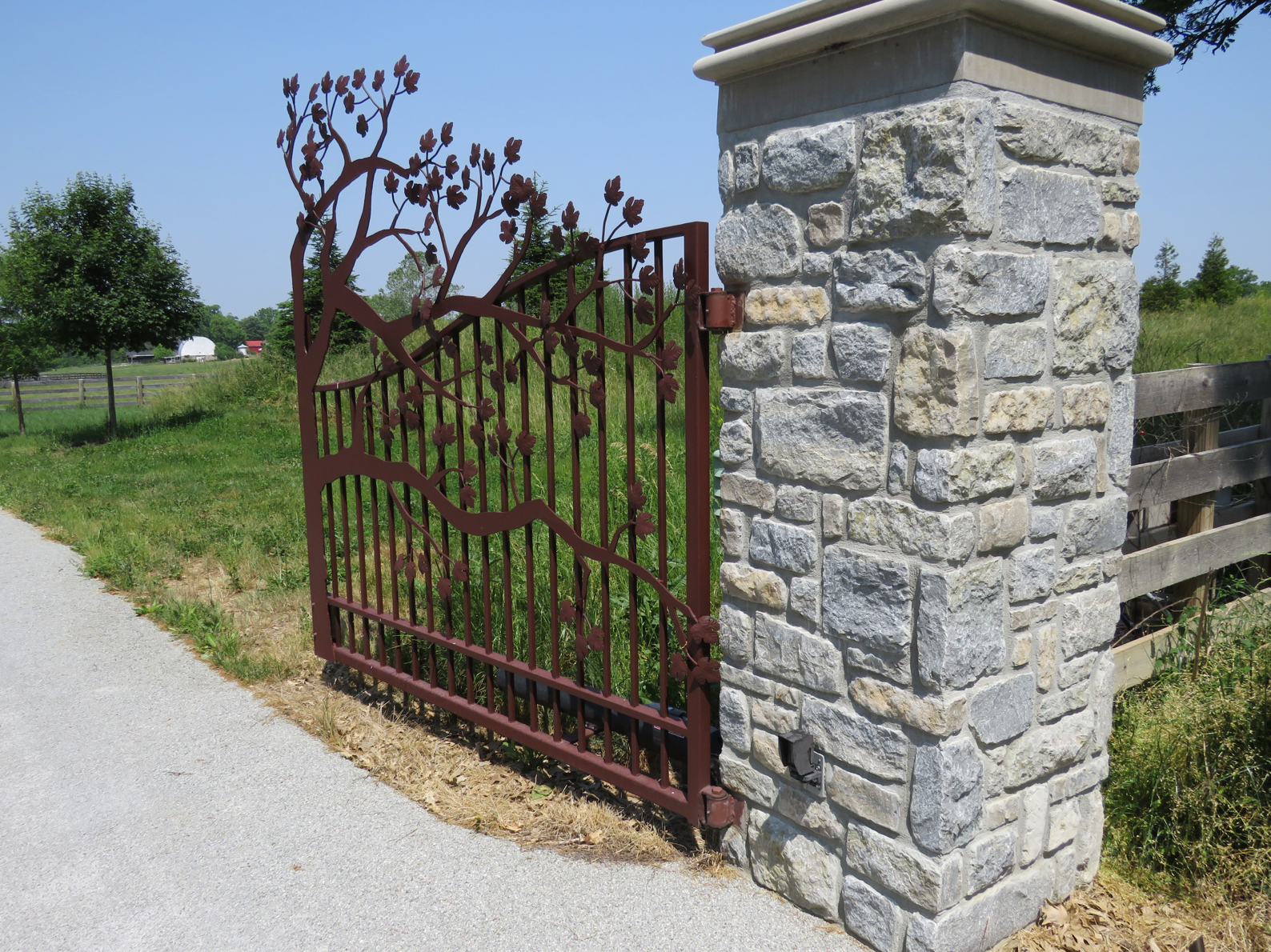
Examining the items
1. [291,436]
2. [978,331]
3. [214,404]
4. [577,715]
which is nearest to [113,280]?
[214,404]

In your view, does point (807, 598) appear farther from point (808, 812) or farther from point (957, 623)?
point (808, 812)

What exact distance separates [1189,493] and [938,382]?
2.73 m

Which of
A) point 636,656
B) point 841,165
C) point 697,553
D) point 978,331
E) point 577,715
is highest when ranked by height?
point 841,165

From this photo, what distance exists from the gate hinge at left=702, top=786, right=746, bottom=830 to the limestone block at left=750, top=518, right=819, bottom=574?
795 mm

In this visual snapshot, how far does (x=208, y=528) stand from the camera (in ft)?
26.6

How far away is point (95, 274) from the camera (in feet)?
53.8

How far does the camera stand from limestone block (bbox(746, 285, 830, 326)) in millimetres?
2627

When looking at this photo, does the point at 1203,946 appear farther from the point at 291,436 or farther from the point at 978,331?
the point at 291,436

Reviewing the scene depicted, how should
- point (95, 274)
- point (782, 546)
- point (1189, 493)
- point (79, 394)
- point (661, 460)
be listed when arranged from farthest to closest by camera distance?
point (79, 394) < point (95, 274) < point (1189, 493) < point (661, 460) < point (782, 546)

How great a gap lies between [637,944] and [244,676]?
124 inches

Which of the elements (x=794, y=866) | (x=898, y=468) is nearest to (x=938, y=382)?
(x=898, y=468)

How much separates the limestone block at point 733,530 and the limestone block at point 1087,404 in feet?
3.14

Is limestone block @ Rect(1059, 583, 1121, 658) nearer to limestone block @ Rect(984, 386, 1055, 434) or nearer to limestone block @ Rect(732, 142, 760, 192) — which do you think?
limestone block @ Rect(984, 386, 1055, 434)

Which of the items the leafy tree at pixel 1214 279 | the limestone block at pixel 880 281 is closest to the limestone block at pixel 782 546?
the limestone block at pixel 880 281
